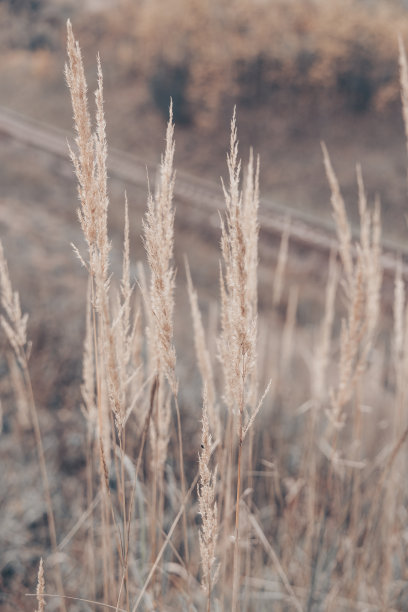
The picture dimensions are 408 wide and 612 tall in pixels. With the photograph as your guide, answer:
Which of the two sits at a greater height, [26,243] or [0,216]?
[0,216]

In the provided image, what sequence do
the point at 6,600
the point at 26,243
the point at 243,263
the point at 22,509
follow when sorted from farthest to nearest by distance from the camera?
the point at 26,243 → the point at 22,509 → the point at 6,600 → the point at 243,263

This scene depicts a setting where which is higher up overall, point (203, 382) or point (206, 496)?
point (203, 382)

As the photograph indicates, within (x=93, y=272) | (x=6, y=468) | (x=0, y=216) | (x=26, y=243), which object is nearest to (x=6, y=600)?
(x=6, y=468)

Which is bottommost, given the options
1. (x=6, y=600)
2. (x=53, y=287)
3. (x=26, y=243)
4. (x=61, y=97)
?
(x=6, y=600)

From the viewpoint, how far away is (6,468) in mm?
2967

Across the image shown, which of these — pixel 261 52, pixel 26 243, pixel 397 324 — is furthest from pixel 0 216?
pixel 261 52

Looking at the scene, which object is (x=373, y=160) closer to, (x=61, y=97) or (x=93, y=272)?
(x=61, y=97)

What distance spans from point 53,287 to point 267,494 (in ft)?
9.80

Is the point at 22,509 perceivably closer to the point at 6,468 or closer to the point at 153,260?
the point at 6,468

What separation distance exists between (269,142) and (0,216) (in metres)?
6.80

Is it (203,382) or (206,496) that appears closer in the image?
(206,496)

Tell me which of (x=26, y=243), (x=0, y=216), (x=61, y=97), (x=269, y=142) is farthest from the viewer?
(x=61, y=97)

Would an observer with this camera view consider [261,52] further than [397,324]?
Yes

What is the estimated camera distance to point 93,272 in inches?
35.7
